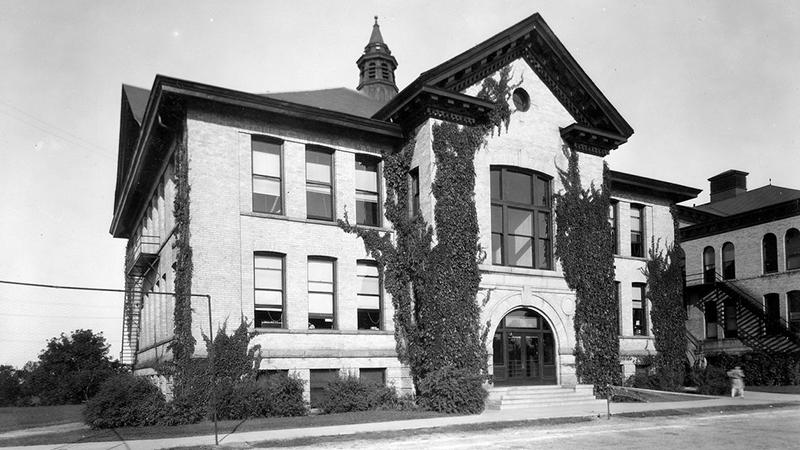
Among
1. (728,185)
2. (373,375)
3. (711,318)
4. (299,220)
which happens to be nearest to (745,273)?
(711,318)

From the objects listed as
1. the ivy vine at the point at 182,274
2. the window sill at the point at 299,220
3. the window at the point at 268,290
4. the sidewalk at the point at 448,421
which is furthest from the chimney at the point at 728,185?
the ivy vine at the point at 182,274

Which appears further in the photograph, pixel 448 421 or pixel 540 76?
pixel 540 76

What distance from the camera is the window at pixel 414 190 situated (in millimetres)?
23516

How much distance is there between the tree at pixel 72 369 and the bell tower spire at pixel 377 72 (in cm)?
2146

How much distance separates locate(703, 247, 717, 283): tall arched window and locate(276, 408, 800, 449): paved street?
2195 centimetres

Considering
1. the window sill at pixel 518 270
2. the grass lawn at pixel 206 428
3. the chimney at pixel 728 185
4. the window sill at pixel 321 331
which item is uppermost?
the chimney at pixel 728 185

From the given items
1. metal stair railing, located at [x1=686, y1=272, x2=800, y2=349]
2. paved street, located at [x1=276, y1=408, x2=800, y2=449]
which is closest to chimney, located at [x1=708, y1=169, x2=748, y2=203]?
metal stair railing, located at [x1=686, y1=272, x2=800, y2=349]

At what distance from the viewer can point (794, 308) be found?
112ft

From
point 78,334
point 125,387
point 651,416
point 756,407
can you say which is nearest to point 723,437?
point 651,416

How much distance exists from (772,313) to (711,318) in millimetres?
3453

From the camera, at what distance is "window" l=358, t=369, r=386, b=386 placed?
2214cm

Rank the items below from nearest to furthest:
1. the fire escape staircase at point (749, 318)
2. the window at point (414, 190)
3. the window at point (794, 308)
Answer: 1. the window at point (414, 190)
2. the fire escape staircase at point (749, 318)
3. the window at point (794, 308)

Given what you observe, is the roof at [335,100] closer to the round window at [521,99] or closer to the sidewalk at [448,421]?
the round window at [521,99]

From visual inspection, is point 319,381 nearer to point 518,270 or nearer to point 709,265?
point 518,270
